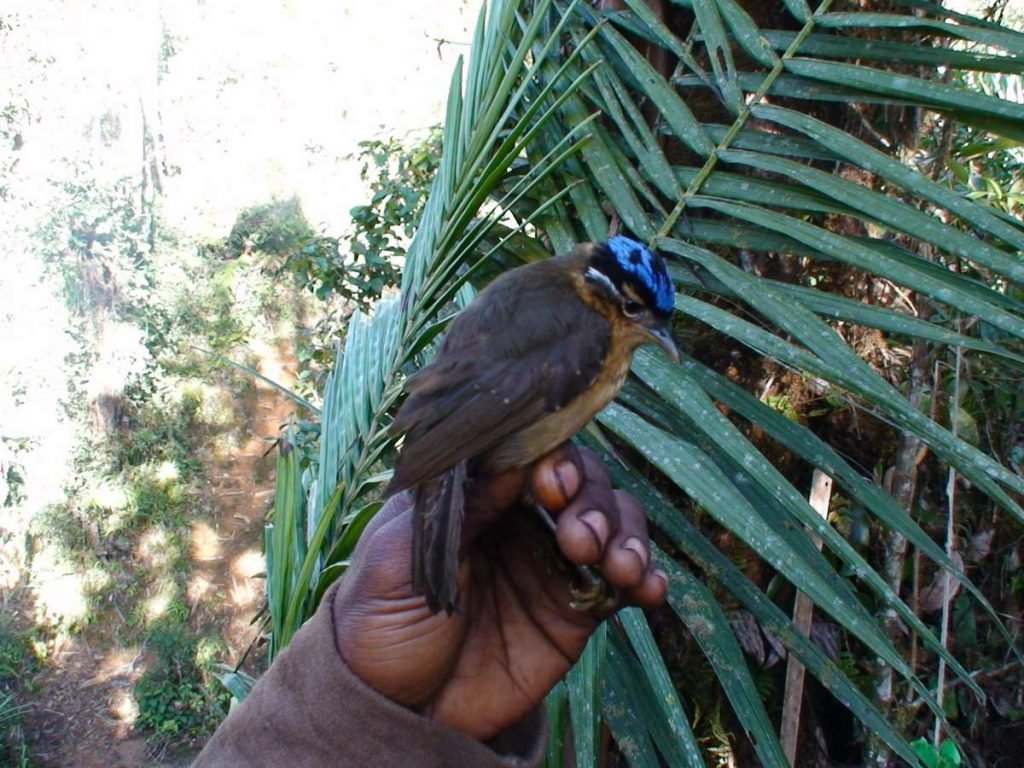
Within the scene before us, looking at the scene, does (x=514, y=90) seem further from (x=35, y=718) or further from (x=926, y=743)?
(x=35, y=718)

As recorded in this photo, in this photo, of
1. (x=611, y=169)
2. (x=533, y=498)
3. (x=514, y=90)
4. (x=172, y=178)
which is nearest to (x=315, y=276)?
(x=514, y=90)

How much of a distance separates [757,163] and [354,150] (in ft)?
32.6

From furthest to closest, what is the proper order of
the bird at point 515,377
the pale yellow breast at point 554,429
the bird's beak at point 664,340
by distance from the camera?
the bird's beak at point 664,340, the pale yellow breast at point 554,429, the bird at point 515,377

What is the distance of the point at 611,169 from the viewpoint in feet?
8.13

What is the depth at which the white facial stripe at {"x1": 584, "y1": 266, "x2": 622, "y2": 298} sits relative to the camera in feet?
7.32

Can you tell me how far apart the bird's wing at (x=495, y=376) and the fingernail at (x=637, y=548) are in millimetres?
337

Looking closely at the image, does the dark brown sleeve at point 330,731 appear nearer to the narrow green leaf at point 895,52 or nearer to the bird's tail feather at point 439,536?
the bird's tail feather at point 439,536

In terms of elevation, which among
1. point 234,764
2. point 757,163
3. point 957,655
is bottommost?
point 957,655

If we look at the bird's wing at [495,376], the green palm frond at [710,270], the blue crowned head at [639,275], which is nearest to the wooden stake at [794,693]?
the green palm frond at [710,270]

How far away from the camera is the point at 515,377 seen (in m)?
2.05

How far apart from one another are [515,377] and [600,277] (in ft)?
1.31

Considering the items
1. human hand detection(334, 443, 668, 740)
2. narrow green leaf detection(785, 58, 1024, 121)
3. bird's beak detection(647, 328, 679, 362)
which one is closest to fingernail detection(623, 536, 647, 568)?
human hand detection(334, 443, 668, 740)

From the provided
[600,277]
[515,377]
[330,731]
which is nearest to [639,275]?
[600,277]

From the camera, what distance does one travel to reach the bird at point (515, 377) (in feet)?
6.21
